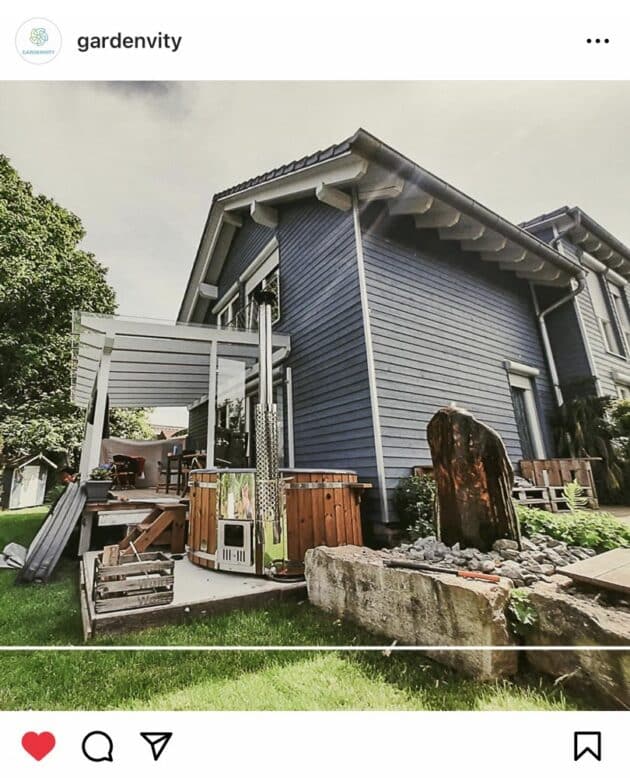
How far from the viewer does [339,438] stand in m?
3.46

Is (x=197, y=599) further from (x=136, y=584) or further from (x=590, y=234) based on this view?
(x=590, y=234)

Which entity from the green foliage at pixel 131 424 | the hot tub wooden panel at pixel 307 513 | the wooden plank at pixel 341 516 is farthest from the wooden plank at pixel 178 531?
the green foliage at pixel 131 424

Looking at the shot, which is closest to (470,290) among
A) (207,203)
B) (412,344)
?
(412,344)

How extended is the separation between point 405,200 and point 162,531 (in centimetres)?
385

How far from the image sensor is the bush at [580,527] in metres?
1.77

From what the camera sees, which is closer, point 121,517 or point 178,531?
point 178,531

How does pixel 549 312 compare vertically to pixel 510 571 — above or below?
above

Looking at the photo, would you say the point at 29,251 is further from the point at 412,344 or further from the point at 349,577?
the point at 412,344
